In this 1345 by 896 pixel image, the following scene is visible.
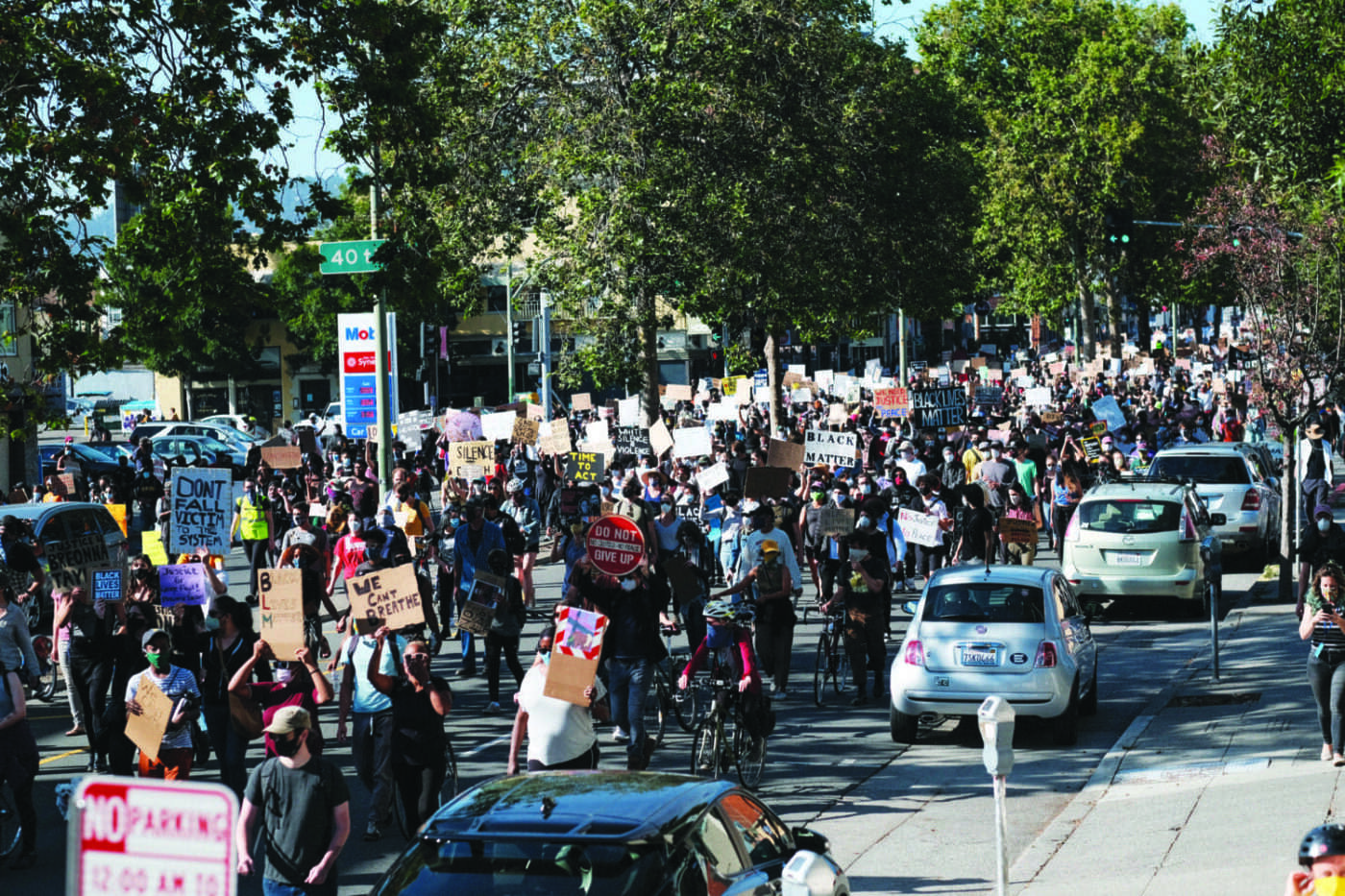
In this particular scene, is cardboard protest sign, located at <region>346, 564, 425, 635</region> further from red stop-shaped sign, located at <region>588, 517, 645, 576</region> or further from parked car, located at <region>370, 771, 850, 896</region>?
parked car, located at <region>370, 771, 850, 896</region>

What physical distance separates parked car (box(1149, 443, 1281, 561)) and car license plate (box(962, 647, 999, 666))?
448 inches

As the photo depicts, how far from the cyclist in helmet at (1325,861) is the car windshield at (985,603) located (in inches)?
311

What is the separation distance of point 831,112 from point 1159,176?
44.0 metres

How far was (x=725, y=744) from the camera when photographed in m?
11.9

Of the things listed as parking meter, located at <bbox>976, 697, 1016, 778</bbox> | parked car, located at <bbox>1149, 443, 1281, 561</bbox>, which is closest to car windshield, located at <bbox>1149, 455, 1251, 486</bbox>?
parked car, located at <bbox>1149, 443, 1281, 561</bbox>

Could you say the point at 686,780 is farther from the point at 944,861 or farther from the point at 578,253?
the point at 578,253

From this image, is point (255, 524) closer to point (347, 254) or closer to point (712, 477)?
point (347, 254)

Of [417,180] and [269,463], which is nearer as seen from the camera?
[417,180]

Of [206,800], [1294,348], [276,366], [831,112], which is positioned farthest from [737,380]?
[276,366]

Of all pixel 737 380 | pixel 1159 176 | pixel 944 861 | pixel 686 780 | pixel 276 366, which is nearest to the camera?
pixel 686 780

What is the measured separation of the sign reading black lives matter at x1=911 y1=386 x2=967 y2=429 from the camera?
33.2 m

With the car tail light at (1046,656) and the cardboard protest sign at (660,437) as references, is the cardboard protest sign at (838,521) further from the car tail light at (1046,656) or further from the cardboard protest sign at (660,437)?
the cardboard protest sign at (660,437)

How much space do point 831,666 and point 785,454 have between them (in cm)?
848

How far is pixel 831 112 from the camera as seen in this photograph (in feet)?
96.0
